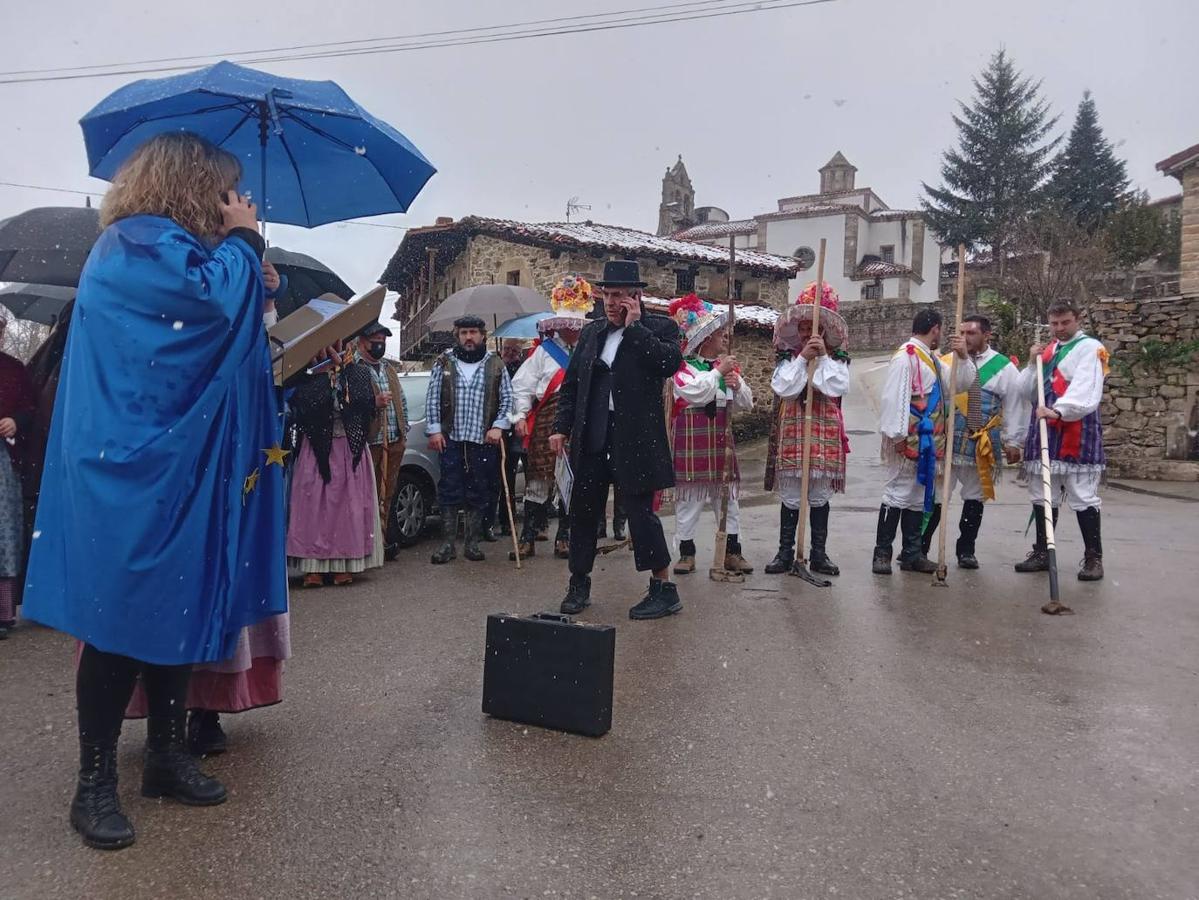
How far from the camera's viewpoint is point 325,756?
10.6ft

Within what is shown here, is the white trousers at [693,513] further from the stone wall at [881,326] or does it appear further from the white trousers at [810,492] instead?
the stone wall at [881,326]

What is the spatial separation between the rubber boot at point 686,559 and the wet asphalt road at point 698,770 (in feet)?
3.66

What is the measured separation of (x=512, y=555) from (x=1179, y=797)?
5.25m

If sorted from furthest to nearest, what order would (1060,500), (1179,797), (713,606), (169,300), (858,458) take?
(858,458)
(1060,500)
(713,606)
(1179,797)
(169,300)

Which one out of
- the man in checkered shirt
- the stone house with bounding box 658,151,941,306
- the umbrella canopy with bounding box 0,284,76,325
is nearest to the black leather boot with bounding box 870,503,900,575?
the man in checkered shirt

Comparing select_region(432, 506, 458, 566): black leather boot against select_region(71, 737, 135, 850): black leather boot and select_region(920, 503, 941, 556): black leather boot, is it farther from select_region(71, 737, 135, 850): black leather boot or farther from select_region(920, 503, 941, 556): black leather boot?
select_region(71, 737, 135, 850): black leather boot

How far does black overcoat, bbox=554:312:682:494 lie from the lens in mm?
5039

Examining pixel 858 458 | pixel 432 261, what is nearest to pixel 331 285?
pixel 858 458

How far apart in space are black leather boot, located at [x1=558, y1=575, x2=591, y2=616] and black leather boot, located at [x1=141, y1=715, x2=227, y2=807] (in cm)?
269

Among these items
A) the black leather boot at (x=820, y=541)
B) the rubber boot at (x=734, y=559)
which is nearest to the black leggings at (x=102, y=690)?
the rubber boot at (x=734, y=559)

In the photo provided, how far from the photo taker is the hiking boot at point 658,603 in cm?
521

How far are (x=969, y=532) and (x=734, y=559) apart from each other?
1.82 meters

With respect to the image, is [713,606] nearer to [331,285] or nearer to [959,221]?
[331,285]

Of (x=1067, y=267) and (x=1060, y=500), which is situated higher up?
(x=1067, y=267)
